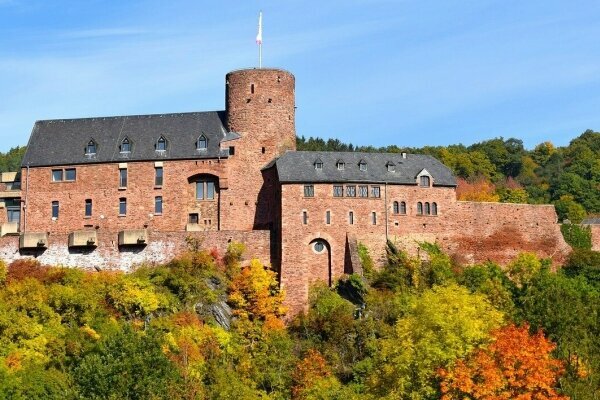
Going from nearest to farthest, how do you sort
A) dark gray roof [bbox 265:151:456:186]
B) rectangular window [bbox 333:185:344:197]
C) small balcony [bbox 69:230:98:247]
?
1. small balcony [bbox 69:230:98:247]
2. rectangular window [bbox 333:185:344:197]
3. dark gray roof [bbox 265:151:456:186]

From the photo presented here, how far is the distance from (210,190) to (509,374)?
95.6 feet

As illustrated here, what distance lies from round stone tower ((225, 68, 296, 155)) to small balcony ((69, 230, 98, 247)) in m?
11.2

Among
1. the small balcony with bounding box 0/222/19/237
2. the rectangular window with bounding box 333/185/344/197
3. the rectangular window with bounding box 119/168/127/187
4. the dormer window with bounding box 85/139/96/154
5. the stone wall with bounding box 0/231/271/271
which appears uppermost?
the dormer window with bounding box 85/139/96/154

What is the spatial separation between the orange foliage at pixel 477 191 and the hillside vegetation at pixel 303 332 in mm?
31782

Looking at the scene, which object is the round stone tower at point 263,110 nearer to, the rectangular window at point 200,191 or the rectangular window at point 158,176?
the rectangular window at point 200,191

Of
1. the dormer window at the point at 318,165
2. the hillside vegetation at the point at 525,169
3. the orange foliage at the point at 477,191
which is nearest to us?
the dormer window at the point at 318,165

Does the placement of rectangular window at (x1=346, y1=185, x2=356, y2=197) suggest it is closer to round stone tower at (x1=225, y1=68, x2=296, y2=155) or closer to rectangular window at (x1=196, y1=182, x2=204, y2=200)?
round stone tower at (x1=225, y1=68, x2=296, y2=155)

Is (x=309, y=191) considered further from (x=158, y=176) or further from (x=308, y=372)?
(x=308, y=372)

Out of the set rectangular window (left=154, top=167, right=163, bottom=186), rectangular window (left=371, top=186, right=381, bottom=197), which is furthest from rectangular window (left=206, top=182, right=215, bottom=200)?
rectangular window (left=371, top=186, right=381, bottom=197)

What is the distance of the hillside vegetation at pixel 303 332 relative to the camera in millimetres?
45938

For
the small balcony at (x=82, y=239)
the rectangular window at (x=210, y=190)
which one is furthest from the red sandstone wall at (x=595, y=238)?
the small balcony at (x=82, y=239)

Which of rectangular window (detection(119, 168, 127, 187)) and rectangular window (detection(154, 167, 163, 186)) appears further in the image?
rectangular window (detection(119, 168, 127, 187))

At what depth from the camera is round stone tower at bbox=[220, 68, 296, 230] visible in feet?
219

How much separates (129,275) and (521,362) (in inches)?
1035
